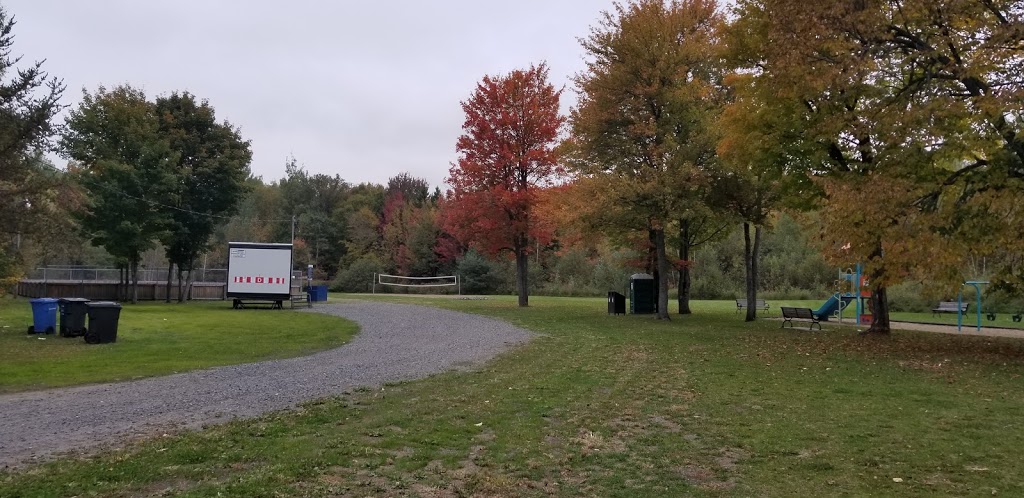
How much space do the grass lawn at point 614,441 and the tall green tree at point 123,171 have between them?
1058 inches

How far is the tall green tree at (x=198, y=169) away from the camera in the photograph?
118 feet

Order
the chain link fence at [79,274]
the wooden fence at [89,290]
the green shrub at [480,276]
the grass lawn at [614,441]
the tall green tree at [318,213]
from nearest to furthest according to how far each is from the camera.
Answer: the grass lawn at [614,441], the wooden fence at [89,290], the chain link fence at [79,274], the green shrub at [480,276], the tall green tree at [318,213]

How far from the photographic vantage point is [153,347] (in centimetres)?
1462

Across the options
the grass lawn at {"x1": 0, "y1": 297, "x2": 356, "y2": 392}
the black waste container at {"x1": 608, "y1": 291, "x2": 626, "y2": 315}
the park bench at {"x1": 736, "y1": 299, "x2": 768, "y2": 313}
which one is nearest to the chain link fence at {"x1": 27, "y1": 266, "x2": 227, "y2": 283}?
the grass lawn at {"x1": 0, "y1": 297, "x2": 356, "y2": 392}

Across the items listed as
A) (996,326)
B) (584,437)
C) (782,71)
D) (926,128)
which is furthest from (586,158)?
(584,437)

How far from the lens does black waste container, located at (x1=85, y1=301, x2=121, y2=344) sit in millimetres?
15250

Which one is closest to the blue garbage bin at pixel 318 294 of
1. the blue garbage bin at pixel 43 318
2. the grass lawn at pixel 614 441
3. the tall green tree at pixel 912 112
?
the blue garbage bin at pixel 43 318

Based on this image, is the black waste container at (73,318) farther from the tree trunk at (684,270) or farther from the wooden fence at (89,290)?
the wooden fence at (89,290)

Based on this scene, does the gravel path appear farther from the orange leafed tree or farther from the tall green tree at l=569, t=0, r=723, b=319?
the orange leafed tree

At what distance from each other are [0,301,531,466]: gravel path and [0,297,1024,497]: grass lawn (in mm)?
745

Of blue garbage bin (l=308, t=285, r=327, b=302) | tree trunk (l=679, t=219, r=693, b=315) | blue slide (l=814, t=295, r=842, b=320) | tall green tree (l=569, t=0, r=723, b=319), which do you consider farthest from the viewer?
blue garbage bin (l=308, t=285, r=327, b=302)

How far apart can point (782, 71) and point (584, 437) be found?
412 inches

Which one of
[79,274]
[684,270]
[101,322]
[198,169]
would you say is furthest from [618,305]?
[79,274]

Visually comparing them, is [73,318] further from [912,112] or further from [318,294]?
[318,294]
